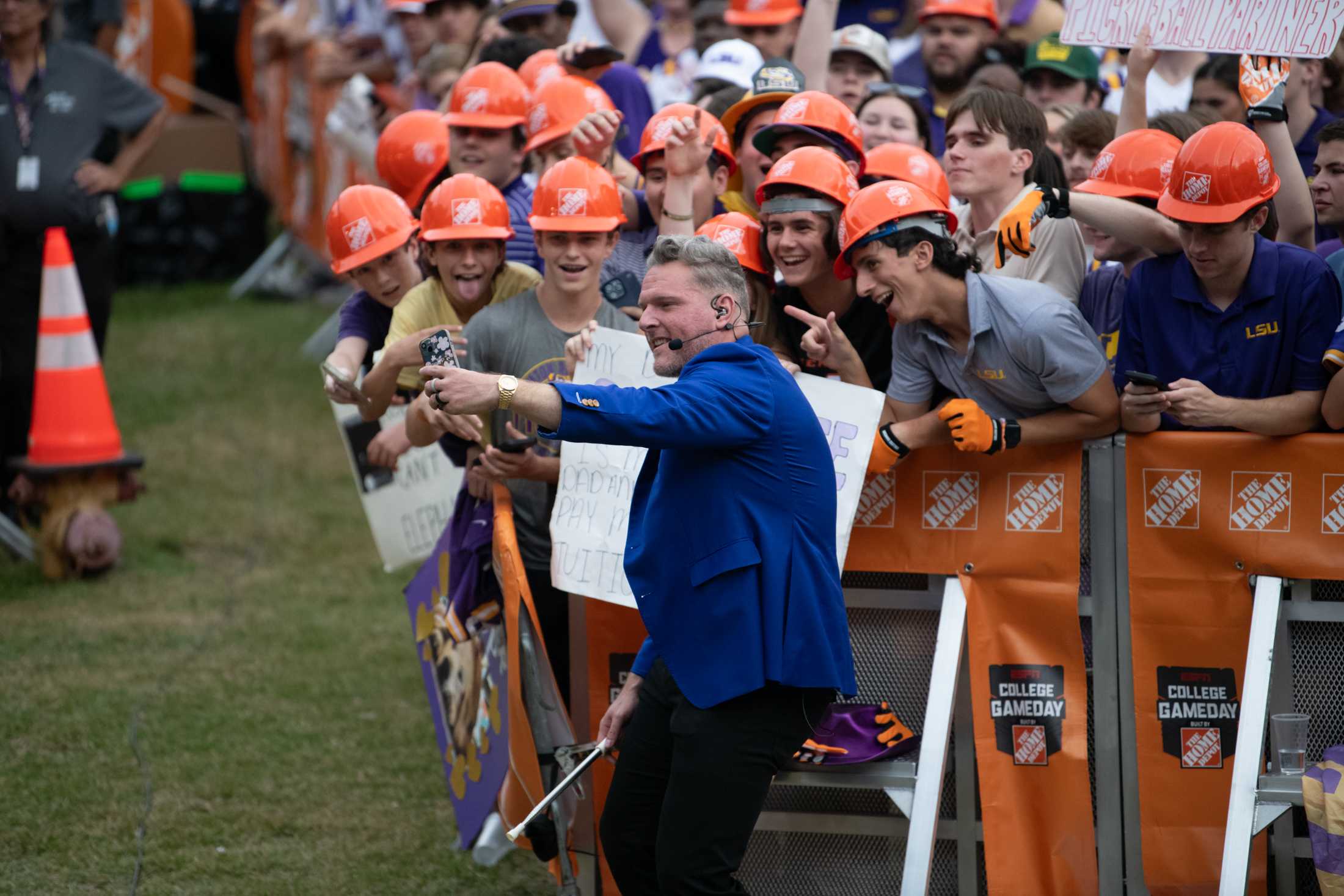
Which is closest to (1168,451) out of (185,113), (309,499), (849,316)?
(849,316)

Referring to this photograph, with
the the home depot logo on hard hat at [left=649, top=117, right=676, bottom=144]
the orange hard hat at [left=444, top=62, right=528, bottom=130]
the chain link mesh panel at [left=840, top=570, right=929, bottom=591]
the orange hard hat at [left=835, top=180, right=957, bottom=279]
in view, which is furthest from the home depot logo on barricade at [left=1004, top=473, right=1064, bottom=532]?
the orange hard hat at [left=444, top=62, right=528, bottom=130]

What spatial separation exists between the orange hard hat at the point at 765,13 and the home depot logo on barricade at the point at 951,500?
4.40 metres

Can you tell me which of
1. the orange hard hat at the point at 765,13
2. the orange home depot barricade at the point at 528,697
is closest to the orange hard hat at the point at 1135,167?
the orange home depot barricade at the point at 528,697

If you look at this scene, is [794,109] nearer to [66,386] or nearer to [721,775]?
[721,775]

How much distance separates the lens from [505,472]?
5219mm

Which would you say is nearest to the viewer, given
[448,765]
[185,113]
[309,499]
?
[448,765]

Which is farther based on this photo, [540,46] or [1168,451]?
[540,46]

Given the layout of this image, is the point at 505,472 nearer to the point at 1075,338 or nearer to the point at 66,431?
the point at 1075,338

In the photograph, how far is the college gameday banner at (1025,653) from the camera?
4.83m

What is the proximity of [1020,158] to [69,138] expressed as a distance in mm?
6310

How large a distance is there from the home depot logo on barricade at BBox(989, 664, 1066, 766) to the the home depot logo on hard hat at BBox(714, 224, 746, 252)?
5.34ft

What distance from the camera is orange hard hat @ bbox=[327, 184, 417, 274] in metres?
5.86

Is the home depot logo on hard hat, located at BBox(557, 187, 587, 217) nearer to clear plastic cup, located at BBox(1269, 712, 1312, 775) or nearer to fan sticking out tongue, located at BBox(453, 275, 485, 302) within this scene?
fan sticking out tongue, located at BBox(453, 275, 485, 302)

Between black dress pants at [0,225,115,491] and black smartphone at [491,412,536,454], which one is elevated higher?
black smartphone at [491,412,536,454]
